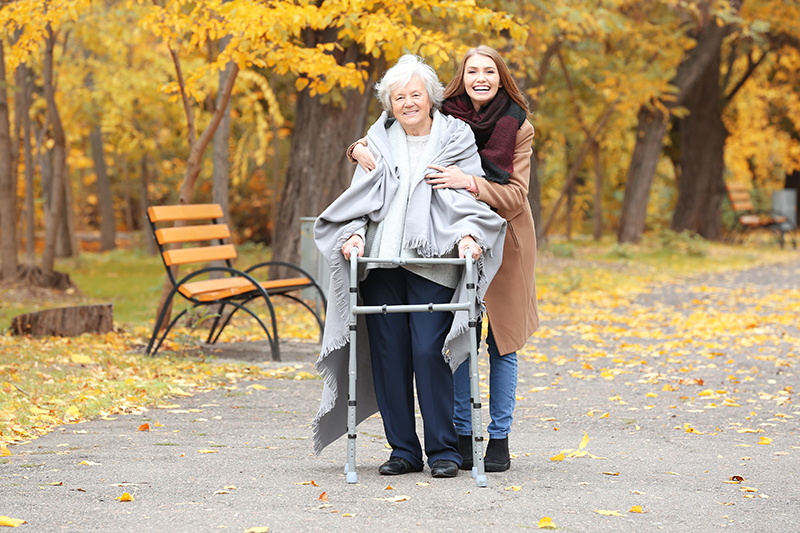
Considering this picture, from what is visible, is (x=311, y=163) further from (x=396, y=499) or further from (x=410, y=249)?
(x=396, y=499)

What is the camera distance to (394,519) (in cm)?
312

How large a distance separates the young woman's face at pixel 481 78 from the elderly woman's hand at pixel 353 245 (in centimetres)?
79

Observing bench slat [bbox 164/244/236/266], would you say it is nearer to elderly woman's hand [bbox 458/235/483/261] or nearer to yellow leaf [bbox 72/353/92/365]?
yellow leaf [bbox 72/353/92/365]

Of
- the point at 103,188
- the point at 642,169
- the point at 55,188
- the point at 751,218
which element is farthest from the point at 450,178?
the point at 103,188

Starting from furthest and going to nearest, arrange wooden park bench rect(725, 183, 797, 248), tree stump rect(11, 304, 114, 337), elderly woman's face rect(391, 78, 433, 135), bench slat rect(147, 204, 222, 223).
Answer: wooden park bench rect(725, 183, 797, 248)
tree stump rect(11, 304, 114, 337)
bench slat rect(147, 204, 222, 223)
elderly woman's face rect(391, 78, 433, 135)

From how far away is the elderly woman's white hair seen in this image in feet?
11.9

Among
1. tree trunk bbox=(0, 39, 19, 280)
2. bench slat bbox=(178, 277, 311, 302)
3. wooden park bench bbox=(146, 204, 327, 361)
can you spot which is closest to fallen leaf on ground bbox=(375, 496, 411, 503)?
wooden park bench bbox=(146, 204, 327, 361)

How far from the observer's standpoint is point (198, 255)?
7125mm

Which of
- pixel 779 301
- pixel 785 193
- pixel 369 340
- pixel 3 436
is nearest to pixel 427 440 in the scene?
pixel 369 340

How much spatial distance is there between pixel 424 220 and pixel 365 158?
37 centimetres

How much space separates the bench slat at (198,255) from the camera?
6742mm

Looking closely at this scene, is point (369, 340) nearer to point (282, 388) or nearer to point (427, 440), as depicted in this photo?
point (427, 440)

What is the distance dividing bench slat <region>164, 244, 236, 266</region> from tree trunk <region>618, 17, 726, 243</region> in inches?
451

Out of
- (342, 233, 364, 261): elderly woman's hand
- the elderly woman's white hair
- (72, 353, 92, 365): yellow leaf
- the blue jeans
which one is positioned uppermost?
the elderly woman's white hair
